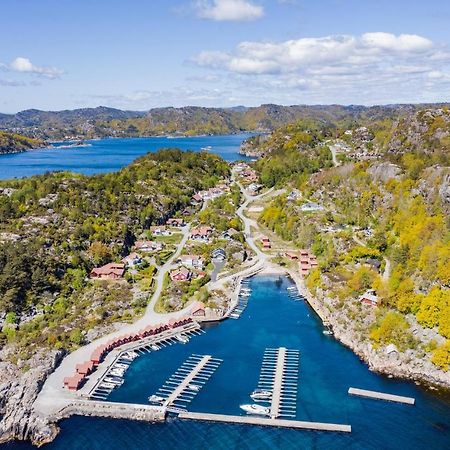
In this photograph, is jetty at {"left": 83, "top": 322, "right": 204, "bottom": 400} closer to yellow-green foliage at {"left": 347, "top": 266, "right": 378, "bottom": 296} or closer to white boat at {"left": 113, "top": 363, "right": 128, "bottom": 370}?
white boat at {"left": 113, "top": 363, "right": 128, "bottom": 370}

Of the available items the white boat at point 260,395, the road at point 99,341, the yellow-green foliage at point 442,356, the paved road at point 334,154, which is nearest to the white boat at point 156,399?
the road at point 99,341

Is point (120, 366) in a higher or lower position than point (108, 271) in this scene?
lower

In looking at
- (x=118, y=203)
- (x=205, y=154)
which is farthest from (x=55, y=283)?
(x=205, y=154)

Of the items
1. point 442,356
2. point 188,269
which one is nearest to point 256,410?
point 442,356

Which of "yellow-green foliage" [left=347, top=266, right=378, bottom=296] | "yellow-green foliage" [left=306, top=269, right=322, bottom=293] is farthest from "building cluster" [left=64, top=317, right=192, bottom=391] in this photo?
"yellow-green foliage" [left=347, top=266, right=378, bottom=296]

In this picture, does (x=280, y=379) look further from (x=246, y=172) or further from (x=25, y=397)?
(x=246, y=172)

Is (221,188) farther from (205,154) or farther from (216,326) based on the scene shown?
(216,326)
